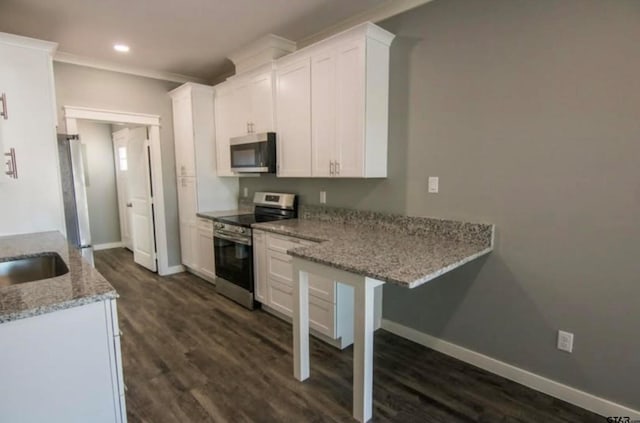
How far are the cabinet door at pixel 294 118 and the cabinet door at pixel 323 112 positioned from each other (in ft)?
0.22

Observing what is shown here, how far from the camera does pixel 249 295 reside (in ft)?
11.2

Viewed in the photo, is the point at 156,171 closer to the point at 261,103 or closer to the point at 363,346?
the point at 261,103

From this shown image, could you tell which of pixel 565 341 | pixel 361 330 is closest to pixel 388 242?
pixel 361 330

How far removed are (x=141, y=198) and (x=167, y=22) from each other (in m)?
2.70

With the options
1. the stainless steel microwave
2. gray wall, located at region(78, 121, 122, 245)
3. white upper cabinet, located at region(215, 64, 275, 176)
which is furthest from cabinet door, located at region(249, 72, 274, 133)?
gray wall, located at region(78, 121, 122, 245)

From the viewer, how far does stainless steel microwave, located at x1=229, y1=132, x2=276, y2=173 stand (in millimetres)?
3359

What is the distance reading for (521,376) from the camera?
2.24 m

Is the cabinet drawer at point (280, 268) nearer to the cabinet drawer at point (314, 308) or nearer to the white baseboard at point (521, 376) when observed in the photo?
the cabinet drawer at point (314, 308)

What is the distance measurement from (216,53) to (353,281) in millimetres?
3141

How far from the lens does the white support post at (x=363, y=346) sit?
1.80 m

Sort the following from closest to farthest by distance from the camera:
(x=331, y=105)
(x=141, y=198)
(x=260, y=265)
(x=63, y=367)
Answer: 1. (x=63, y=367)
2. (x=331, y=105)
3. (x=260, y=265)
4. (x=141, y=198)

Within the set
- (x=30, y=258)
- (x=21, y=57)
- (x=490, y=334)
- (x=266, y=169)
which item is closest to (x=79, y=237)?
(x=30, y=258)

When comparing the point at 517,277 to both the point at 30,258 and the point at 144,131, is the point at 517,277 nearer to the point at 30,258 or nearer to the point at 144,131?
the point at 30,258

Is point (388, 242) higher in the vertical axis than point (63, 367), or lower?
higher
